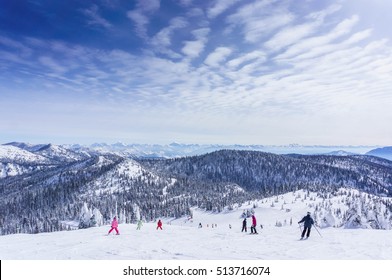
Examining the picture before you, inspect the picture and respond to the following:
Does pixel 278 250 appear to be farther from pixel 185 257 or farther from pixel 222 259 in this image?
pixel 185 257

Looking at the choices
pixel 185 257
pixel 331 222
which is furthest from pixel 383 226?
pixel 185 257

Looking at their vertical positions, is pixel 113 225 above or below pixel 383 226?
above

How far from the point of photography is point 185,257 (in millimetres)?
23406

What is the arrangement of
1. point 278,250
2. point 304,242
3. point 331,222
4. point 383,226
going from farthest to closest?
1. point 383,226
2. point 331,222
3. point 304,242
4. point 278,250

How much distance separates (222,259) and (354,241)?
51.0 ft

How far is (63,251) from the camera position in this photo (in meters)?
27.0

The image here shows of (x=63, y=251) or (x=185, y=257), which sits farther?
(x=63, y=251)
